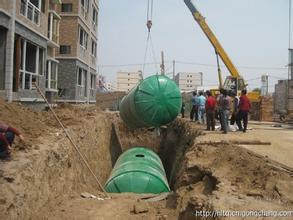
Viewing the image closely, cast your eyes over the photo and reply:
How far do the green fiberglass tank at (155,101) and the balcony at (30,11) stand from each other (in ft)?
21.6

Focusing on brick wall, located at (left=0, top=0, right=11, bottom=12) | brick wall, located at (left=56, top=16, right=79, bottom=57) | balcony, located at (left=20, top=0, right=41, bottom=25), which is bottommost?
brick wall, located at (left=0, top=0, right=11, bottom=12)

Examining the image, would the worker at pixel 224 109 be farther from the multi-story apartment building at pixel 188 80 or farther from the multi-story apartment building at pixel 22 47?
the multi-story apartment building at pixel 188 80

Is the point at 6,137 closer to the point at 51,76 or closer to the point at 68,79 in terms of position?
the point at 51,76

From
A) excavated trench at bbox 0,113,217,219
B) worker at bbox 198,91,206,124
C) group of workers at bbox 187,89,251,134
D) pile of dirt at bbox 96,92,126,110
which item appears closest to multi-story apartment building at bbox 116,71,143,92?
pile of dirt at bbox 96,92,126,110

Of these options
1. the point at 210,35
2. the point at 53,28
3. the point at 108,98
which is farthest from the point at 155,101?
the point at 108,98

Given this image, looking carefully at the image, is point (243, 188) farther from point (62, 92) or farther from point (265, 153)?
Answer: point (62, 92)

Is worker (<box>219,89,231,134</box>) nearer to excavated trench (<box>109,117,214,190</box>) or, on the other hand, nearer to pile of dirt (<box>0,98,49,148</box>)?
excavated trench (<box>109,117,214,190</box>)

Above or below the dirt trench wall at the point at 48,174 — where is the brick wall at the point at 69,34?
above

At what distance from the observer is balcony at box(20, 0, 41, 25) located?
17203mm

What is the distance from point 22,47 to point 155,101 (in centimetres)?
709

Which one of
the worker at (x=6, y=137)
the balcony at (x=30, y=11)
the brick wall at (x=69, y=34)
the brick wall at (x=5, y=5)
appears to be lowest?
the worker at (x=6, y=137)

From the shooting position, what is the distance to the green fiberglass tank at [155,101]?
14.6m

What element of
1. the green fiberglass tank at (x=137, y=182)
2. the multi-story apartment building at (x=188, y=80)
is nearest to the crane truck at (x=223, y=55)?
the green fiberglass tank at (x=137, y=182)

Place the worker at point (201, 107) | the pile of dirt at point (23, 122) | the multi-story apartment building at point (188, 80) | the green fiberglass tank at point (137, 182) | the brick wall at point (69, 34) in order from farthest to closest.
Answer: the multi-story apartment building at point (188, 80)
the brick wall at point (69, 34)
the worker at point (201, 107)
the green fiberglass tank at point (137, 182)
the pile of dirt at point (23, 122)
